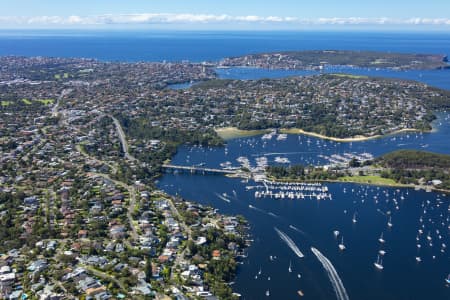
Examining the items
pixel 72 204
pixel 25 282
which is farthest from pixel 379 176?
pixel 25 282

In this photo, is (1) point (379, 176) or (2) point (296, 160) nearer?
(1) point (379, 176)

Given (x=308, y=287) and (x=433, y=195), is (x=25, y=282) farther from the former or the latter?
(x=433, y=195)

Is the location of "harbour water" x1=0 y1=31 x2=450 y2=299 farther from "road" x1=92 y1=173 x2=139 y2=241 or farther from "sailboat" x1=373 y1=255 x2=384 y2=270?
"road" x1=92 y1=173 x2=139 y2=241

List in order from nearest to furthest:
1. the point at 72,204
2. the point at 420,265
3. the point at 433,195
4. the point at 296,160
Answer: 1. the point at 420,265
2. the point at 72,204
3. the point at 433,195
4. the point at 296,160

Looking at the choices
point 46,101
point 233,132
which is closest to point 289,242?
point 233,132

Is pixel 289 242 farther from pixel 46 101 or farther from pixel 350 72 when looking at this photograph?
pixel 350 72

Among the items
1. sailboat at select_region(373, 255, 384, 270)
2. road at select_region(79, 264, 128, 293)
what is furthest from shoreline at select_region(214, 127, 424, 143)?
road at select_region(79, 264, 128, 293)

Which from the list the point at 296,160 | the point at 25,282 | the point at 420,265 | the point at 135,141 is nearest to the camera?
the point at 25,282
